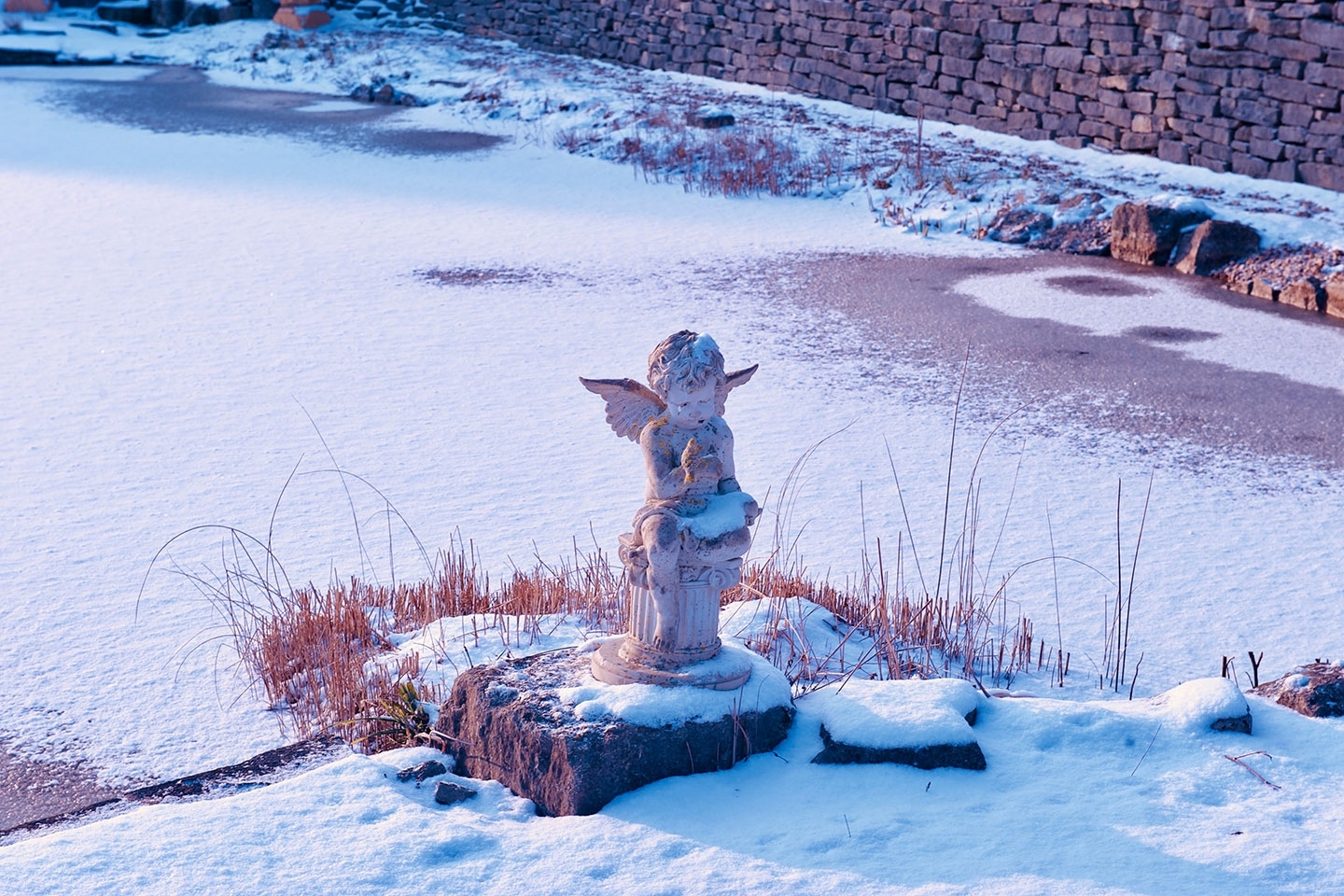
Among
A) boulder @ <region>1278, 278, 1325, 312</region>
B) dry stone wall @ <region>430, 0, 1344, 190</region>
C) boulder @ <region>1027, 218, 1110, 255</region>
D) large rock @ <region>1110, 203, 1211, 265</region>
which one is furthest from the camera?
dry stone wall @ <region>430, 0, 1344, 190</region>

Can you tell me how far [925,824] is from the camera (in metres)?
2.79

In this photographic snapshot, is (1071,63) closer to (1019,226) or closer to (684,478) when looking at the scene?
(1019,226)

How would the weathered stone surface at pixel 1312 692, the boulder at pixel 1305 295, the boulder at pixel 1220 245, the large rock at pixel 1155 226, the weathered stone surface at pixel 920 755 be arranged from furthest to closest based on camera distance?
the large rock at pixel 1155 226
the boulder at pixel 1220 245
the boulder at pixel 1305 295
the weathered stone surface at pixel 1312 692
the weathered stone surface at pixel 920 755

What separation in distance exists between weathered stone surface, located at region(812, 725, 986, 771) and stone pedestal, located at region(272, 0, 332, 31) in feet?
58.0

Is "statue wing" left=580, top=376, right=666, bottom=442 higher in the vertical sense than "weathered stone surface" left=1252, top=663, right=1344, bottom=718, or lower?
higher

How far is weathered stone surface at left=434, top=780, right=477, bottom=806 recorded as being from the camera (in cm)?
296

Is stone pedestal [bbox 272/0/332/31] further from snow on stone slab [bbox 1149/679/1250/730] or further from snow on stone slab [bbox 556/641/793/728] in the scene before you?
snow on stone slab [bbox 1149/679/1250/730]

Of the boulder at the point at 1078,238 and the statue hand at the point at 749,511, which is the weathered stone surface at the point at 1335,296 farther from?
the statue hand at the point at 749,511

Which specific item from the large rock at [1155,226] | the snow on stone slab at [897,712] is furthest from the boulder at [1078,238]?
the snow on stone slab at [897,712]

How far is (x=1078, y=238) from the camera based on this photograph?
30.7 feet

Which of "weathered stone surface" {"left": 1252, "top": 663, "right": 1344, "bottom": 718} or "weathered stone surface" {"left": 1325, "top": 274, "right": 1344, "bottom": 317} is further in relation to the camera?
"weathered stone surface" {"left": 1325, "top": 274, "right": 1344, "bottom": 317}

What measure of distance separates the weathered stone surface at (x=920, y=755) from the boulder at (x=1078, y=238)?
6.85 meters

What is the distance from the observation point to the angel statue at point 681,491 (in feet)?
9.75

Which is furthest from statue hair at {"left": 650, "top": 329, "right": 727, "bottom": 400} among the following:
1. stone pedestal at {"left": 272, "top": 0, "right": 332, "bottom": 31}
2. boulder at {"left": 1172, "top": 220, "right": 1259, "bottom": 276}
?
stone pedestal at {"left": 272, "top": 0, "right": 332, "bottom": 31}
